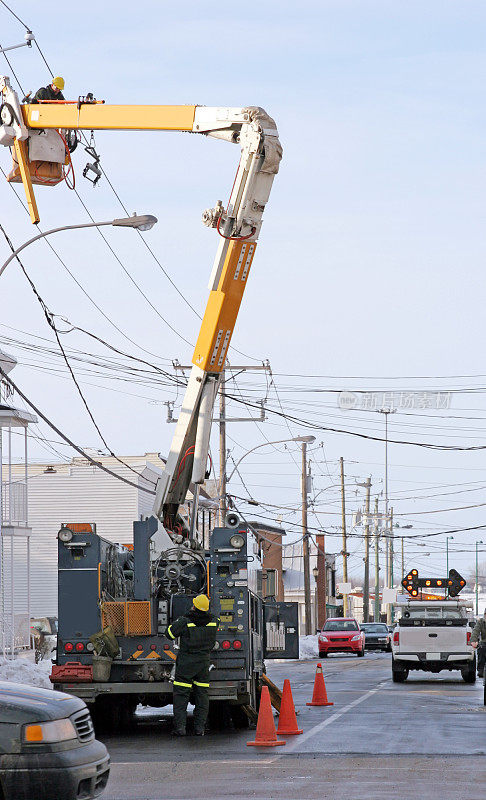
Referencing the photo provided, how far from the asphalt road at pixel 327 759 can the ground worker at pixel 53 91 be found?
859 cm

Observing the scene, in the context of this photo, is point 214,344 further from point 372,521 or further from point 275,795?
point 372,521

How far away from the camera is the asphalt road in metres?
10.9

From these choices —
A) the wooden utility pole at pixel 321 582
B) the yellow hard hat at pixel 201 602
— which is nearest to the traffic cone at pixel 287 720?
the yellow hard hat at pixel 201 602

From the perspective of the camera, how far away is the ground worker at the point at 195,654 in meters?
15.4

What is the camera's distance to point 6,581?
4172 centimetres

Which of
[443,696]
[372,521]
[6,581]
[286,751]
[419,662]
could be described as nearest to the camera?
[286,751]

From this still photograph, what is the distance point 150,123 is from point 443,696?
12.9m

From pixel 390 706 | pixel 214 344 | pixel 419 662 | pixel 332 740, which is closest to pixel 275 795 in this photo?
pixel 332 740

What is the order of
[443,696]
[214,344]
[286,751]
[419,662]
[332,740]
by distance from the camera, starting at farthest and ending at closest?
1. [419,662]
2. [443,696]
3. [214,344]
4. [332,740]
5. [286,751]

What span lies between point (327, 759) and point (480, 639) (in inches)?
399

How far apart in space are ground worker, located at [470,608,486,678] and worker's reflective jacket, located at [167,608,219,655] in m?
7.14

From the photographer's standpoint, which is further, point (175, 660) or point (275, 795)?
point (175, 660)

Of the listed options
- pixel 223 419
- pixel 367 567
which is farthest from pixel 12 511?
pixel 367 567

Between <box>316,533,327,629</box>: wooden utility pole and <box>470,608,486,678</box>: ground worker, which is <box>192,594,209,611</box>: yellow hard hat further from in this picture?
<box>316,533,327,629</box>: wooden utility pole
